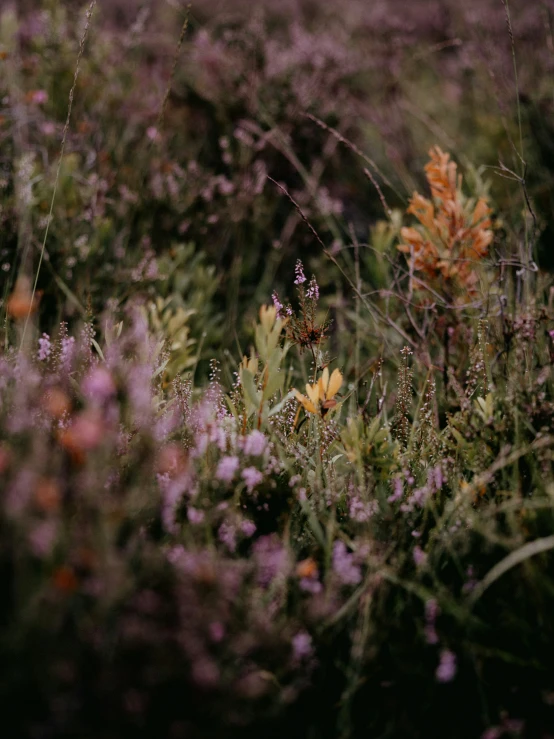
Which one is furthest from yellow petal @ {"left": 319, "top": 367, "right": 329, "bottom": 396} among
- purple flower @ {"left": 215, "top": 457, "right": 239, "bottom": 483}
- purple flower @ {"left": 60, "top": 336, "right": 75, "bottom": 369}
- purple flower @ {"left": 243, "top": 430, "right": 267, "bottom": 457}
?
purple flower @ {"left": 60, "top": 336, "right": 75, "bottom": 369}

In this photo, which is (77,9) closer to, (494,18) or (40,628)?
(494,18)

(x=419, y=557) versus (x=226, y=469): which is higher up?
(x=226, y=469)

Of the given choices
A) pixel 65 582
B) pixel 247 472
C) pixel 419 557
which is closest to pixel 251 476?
pixel 247 472

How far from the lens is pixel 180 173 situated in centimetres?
280

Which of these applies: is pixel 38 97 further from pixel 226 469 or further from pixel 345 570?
pixel 345 570

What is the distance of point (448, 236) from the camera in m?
2.10

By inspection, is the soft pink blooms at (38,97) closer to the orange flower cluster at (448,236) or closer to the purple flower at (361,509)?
the orange flower cluster at (448,236)

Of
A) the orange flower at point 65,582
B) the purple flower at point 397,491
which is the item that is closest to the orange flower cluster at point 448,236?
the purple flower at point 397,491

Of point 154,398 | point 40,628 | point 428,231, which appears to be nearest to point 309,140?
point 428,231

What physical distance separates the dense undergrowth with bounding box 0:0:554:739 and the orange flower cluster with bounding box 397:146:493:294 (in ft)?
0.04

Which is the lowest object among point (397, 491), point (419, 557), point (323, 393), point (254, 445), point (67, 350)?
point (419, 557)

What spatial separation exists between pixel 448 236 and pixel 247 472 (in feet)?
3.99

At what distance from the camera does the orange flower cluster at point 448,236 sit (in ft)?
6.81

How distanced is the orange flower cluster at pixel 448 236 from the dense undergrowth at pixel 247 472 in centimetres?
1
